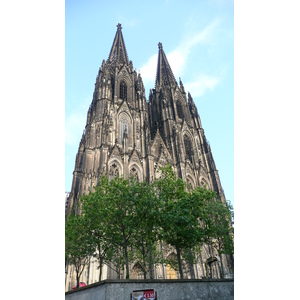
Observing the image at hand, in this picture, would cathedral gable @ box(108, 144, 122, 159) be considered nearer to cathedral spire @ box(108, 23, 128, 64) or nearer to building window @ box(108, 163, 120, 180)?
building window @ box(108, 163, 120, 180)

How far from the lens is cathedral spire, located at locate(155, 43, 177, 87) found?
4547 centimetres

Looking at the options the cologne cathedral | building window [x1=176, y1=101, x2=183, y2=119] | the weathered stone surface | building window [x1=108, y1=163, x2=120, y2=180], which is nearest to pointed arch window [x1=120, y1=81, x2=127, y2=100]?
the cologne cathedral

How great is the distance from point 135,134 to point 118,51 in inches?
763

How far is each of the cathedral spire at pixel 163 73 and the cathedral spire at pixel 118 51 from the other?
768 centimetres

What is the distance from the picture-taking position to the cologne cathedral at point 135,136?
24.9 m

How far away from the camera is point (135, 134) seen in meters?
30.9

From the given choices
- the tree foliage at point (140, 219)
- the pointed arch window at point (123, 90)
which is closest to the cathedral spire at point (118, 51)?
the pointed arch window at point (123, 90)
